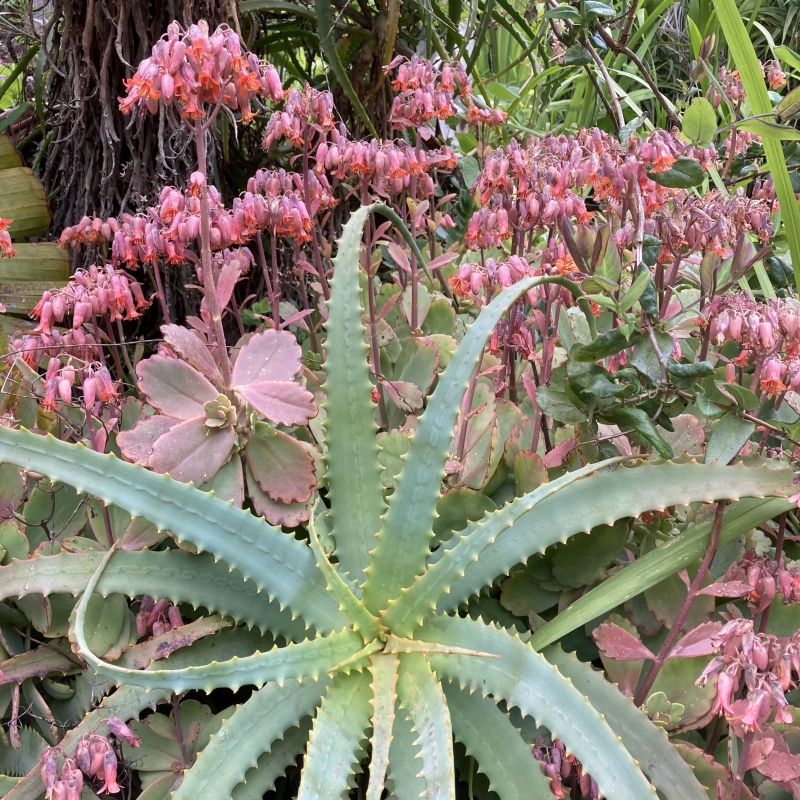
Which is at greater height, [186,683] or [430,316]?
[430,316]

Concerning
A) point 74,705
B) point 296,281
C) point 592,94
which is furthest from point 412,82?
point 592,94

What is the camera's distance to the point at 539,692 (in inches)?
25.9

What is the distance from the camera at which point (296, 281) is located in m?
1.66

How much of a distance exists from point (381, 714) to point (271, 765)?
207mm

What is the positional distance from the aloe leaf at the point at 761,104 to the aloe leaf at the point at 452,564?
15.5 inches

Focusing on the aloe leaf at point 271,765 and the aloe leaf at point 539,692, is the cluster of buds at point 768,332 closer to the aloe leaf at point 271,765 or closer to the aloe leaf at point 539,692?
the aloe leaf at point 539,692

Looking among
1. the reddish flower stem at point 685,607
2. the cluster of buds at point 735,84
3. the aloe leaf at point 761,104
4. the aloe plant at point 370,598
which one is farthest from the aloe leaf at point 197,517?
the cluster of buds at point 735,84

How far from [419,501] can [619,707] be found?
0.30m

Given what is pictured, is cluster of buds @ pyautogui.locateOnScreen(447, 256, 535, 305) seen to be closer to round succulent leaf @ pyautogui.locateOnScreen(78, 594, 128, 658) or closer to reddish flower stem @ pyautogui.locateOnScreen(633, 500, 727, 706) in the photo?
reddish flower stem @ pyautogui.locateOnScreen(633, 500, 727, 706)

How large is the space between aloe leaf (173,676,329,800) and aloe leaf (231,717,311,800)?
3 centimetres

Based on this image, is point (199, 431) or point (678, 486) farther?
point (199, 431)

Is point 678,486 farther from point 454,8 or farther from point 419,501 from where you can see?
point 454,8

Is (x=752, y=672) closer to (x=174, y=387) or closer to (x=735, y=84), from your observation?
(x=174, y=387)

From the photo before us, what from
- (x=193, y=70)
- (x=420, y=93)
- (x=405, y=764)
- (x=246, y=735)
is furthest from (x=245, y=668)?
(x=420, y=93)
